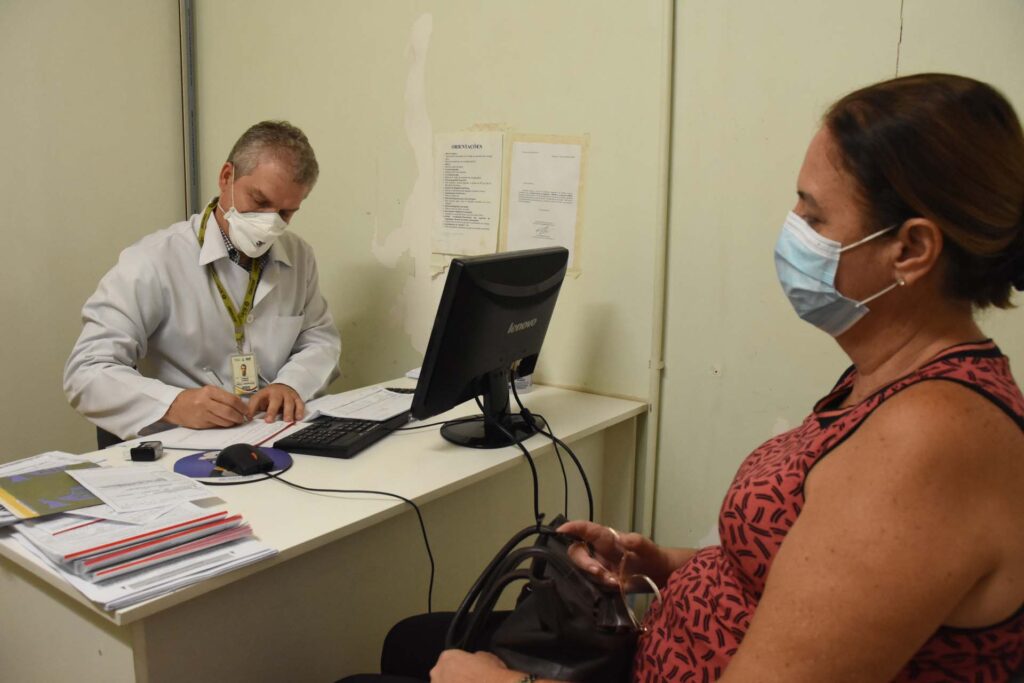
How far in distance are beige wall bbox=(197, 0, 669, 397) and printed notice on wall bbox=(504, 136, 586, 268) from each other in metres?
0.04

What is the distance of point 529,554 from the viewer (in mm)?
961

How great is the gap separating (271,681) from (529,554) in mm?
606

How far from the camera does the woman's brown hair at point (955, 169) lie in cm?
82

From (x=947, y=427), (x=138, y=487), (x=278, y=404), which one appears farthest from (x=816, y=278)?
(x=278, y=404)

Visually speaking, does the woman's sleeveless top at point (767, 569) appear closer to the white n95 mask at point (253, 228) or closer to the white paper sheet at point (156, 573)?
the white paper sheet at point (156, 573)

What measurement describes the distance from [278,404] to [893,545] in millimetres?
1467

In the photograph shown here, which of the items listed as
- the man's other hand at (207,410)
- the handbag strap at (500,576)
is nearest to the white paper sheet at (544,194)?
the man's other hand at (207,410)

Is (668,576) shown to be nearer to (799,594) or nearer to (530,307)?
(799,594)

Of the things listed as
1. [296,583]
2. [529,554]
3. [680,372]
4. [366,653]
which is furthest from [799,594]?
[680,372]

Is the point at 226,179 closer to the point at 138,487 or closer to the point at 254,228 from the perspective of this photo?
the point at 254,228

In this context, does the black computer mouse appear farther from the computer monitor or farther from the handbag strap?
the handbag strap

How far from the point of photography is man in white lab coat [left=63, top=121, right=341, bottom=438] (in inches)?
74.7

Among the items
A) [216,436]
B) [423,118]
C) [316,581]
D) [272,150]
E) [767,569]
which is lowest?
[316,581]

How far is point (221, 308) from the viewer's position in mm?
2145
